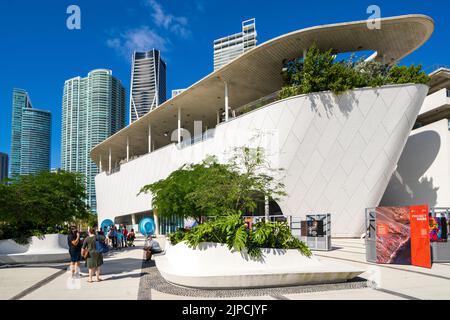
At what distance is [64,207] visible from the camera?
1861 centimetres

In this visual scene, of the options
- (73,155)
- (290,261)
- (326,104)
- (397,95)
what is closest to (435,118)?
(397,95)

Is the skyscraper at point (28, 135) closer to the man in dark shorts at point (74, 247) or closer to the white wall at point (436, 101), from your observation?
the white wall at point (436, 101)

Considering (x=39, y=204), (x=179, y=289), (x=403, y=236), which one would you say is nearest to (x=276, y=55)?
(x=403, y=236)

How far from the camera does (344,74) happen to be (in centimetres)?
2416

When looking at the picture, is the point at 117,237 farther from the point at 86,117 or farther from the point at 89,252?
the point at 86,117

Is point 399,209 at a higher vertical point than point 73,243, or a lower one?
higher

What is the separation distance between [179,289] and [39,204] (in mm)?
10801

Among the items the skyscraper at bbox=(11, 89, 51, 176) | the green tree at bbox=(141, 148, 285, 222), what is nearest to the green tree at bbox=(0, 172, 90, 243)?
the green tree at bbox=(141, 148, 285, 222)

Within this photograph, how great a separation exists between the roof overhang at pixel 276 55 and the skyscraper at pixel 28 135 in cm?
12491

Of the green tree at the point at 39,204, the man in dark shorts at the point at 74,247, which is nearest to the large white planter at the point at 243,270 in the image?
the man in dark shorts at the point at 74,247

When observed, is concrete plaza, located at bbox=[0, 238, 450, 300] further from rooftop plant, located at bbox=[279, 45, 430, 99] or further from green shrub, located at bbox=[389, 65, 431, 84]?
green shrub, located at bbox=[389, 65, 431, 84]

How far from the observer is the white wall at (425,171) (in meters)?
27.1

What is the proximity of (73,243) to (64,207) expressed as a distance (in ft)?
29.7
